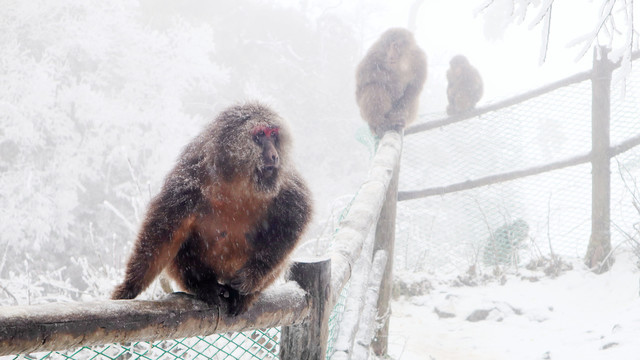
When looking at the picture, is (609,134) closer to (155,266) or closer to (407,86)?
(407,86)

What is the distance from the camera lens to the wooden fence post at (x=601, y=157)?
3.87m

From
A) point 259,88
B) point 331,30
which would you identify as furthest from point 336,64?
point 259,88

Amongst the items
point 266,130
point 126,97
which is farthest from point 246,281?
point 126,97

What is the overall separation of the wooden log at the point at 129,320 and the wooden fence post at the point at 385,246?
83.4 inches

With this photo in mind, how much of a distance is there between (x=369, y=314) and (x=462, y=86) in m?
3.67

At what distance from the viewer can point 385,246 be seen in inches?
129

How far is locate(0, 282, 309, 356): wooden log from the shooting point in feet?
2.33

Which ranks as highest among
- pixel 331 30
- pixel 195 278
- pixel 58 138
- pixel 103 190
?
pixel 331 30

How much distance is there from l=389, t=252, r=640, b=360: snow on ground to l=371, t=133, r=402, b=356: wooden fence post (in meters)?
0.18

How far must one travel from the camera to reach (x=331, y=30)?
73.4 feet

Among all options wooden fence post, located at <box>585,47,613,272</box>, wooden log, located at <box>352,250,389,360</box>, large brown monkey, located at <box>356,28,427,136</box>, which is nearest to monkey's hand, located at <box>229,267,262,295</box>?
wooden log, located at <box>352,250,389,360</box>

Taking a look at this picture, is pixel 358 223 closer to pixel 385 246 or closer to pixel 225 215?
pixel 225 215

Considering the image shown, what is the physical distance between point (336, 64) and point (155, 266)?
21848 millimetres

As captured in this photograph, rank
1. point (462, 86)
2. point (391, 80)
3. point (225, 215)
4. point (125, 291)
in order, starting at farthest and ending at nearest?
point (462, 86), point (391, 80), point (225, 215), point (125, 291)
